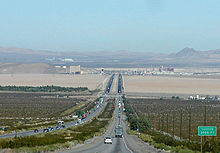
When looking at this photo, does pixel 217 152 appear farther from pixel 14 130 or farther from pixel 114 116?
pixel 114 116

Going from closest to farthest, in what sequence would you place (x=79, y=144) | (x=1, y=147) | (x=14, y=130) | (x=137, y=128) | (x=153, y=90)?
(x=1, y=147)
(x=79, y=144)
(x=14, y=130)
(x=137, y=128)
(x=153, y=90)

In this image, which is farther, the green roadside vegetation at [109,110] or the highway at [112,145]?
the green roadside vegetation at [109,110]

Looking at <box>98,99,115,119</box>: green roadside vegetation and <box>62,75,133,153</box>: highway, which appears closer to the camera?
<box>62,75,133,153</box>: highway

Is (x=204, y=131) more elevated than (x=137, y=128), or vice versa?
(x=204, y=131)

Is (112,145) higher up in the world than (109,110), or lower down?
higher up

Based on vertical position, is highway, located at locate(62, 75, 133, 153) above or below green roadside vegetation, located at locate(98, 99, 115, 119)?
above

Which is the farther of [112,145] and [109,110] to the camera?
[109,110]

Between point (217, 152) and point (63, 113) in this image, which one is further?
point (63, 113)

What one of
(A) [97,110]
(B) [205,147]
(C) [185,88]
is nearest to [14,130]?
(B) [205,147]

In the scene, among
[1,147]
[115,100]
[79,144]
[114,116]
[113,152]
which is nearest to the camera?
[1,147]

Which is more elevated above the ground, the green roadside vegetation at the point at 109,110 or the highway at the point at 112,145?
the highway at the point at 112,145
